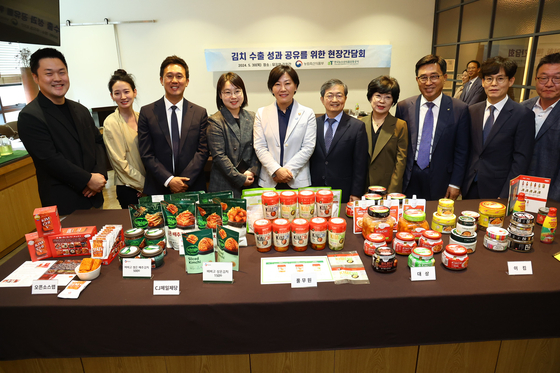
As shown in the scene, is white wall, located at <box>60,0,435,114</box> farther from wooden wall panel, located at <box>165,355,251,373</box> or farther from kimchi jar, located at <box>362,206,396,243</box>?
wooden wall panel, located at <box>165,355,251,373</box>

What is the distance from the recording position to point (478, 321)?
1.28 m

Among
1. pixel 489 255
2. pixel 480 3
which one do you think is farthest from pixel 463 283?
pixel 480 3

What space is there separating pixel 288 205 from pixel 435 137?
151 centimetres

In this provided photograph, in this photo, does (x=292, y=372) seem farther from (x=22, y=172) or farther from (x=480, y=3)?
(x=480, y=3)

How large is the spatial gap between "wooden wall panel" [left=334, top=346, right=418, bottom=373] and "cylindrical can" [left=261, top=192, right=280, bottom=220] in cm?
67

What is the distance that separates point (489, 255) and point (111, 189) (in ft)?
17.9

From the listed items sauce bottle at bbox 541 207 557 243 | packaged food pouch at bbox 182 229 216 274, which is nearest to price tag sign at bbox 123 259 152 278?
packaged food pouch at bbox 182 229 216 274

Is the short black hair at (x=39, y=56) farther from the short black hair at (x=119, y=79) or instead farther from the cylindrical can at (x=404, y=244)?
the cylindrical can at (x=404, y=244)

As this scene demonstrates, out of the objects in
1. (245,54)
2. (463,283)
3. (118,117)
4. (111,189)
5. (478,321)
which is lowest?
(111,189)

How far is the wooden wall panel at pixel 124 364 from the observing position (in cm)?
134

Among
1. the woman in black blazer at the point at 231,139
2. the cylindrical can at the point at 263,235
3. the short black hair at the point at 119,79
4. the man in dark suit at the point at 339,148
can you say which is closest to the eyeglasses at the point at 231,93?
the woman in black blazer at the point at 231,139

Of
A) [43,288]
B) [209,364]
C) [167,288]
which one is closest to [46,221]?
[43,288]

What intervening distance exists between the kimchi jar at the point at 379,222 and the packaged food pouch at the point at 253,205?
0.53 metres

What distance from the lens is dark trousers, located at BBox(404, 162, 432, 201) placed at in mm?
2559
